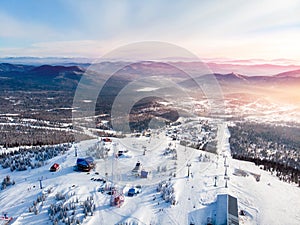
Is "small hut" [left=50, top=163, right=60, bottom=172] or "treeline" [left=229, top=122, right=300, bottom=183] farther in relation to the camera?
"treeline" [left=229, top=122, right=300, bottom=183]

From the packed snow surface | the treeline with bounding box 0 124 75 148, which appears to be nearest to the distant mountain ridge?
the treeline with bounding box 0 124 75 148

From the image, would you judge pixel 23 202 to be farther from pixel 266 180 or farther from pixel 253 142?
pixel 253 142

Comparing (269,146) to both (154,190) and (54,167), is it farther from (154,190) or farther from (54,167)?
(54,167)

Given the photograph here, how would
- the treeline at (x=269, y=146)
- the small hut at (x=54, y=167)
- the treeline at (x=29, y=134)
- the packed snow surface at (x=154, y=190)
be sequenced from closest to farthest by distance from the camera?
the packed snow surface at (x=154, y=190), the small hut at (x=54, y=167), the treeline at (x=269, y=146), the treeline at (x=29, y=134)

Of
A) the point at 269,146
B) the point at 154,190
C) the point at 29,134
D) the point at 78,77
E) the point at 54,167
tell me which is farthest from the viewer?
the point at 78,77

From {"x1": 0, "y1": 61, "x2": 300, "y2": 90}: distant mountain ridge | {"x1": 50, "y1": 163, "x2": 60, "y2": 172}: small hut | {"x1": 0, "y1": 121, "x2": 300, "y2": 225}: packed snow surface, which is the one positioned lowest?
{"x1": 0, "y1": 121, "x2": 300, "y2": 225}: packed snow surface

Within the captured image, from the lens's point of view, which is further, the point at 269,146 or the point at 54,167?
the point at 269,146

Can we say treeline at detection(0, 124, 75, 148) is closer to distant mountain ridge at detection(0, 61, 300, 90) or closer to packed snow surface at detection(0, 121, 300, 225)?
packed snow surface at detection(0, 121, 300, 225)

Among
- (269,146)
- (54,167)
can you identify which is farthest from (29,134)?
(269,146)

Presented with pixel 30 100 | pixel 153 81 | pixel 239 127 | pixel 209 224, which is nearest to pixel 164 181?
pixel 209 224

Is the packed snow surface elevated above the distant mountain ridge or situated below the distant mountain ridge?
below

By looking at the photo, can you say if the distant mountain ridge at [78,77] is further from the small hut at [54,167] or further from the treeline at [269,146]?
the small hut at [54,167]

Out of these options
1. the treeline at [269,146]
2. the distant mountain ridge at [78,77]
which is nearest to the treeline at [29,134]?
the treeline at [269,146]
